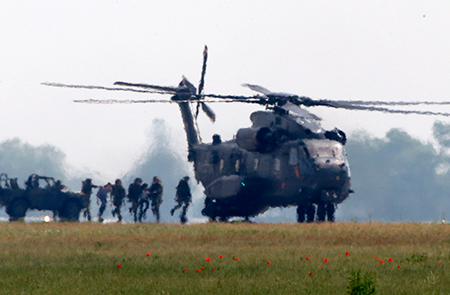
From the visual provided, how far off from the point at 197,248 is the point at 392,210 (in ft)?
265

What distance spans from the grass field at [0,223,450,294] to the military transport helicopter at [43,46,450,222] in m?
6.65

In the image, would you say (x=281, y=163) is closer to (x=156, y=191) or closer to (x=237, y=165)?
(x=237, y=165)

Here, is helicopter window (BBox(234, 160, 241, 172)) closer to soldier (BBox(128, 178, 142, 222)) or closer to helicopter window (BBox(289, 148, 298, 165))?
helicopter window (BBox(289, 148, 298, 165))

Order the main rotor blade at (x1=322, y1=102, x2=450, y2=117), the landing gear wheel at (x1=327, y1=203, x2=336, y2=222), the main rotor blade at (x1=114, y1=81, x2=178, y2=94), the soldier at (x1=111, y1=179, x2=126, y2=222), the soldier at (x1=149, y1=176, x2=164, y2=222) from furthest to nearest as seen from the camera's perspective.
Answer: the soldier at (x1=111, y1=179, x2=126, y2=222), the soldier at (x1=149, y1=176, x2=164, y2=222), the main rotor blade at (x1=114, y1=81, x2=178, y2=94), the landing gear wheel at (x1=327, y1=203, x2=336, y2=222), the main rotor blade at (x1=322, y1=102, x2=450, y2=117)

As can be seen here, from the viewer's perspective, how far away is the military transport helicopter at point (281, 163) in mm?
27828

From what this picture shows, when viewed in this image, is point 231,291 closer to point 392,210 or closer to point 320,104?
point 320,104

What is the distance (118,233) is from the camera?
21.5 meters

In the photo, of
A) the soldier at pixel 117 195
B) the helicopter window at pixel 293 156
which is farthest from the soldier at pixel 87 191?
the helicopter window at pixel 293 156

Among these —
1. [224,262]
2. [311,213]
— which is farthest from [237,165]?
[224,262]

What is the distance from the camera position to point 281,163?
2881cm

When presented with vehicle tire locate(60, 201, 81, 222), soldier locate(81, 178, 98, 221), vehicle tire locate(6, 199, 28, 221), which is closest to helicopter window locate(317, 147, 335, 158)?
soldier locate(81, 178, 98, 221)

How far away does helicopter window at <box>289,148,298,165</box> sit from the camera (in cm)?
2817

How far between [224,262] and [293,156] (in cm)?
1466

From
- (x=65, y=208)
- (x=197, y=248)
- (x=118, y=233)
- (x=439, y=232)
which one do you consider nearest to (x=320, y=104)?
(x=439, y=232)
